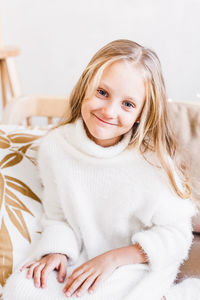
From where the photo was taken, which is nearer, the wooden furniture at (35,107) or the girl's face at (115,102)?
the girl's face at (115,102)

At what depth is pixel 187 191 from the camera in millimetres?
916

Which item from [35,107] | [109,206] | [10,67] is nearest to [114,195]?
[109,206]

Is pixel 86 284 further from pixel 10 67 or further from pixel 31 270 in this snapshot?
pixel 10 67

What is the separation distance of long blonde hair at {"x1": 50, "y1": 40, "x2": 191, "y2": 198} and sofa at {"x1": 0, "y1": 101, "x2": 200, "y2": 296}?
0.26ft

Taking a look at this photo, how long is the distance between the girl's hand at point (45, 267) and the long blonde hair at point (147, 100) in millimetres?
299

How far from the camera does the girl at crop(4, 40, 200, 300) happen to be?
821 millimetres

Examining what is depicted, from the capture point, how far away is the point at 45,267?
33.2 inches

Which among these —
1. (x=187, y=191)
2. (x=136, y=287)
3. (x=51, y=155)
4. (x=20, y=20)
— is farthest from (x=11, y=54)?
(x=136, y=287)

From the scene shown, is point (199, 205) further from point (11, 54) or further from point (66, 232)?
point (11, 54)

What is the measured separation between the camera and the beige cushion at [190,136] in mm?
979

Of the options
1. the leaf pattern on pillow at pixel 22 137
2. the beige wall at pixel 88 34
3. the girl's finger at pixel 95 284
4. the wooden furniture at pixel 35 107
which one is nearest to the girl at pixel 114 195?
the girl's finger at pixel 95 284

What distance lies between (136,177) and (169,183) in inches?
3.0

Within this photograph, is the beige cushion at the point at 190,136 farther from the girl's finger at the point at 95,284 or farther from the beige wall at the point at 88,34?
the beige wall at the point at 88,34

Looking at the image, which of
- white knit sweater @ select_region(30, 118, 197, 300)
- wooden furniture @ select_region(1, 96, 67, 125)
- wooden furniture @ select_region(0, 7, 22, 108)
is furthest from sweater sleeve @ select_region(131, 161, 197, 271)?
wooden furniture @ select_region(0, 7, 22, 108)
